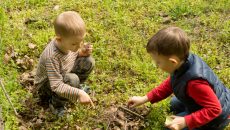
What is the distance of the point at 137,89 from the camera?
4.32 m

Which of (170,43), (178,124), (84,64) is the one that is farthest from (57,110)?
(170,43)

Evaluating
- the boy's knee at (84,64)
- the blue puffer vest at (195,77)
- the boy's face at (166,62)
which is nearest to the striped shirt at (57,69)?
the boy's knee at (84,64)

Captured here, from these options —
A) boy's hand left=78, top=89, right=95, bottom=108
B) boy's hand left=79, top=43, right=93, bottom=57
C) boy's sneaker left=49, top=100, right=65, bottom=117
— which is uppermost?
boy's hand left=79, top=43, right=93, bottom=57

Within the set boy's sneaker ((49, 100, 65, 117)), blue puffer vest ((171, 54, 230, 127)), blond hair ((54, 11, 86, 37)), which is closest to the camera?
blue puffer vest ((171, 54, 230, 127))

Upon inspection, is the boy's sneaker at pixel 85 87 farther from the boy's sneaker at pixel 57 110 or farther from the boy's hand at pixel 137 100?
the boy's hand at pixel 137 100

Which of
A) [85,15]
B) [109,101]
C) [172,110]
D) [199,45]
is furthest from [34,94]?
[199,45]

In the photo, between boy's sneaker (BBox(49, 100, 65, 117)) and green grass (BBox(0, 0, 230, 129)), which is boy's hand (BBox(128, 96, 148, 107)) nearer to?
green grass (BBox(0, 0, 230, 129))

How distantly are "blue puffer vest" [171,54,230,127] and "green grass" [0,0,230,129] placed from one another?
1.57 ft

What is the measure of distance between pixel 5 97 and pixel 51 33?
139cm

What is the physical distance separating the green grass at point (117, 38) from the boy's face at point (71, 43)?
2.23ft

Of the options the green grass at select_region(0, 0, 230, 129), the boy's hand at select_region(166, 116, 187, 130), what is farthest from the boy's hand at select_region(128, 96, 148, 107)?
the boy's hand at select_region(166, 116, 187, 130)

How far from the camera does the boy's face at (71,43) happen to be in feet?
11.7

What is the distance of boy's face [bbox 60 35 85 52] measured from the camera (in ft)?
11.7

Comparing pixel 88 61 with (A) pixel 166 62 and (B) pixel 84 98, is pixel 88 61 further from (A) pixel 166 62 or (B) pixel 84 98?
(A) pixel 166 62
